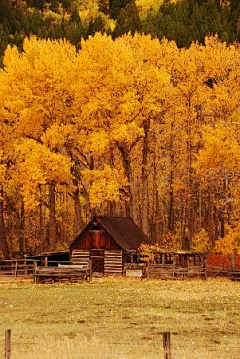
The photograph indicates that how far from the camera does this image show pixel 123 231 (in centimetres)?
5200

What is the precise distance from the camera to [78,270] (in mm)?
46875

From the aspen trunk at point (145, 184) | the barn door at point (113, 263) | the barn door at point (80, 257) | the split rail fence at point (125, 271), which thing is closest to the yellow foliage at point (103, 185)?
the aspen trunk at point (145, 184)

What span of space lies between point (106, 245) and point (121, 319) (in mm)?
23346


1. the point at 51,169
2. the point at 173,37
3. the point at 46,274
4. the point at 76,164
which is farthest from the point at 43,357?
the point at 173,37

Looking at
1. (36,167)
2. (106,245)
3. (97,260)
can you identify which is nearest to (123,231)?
(106,245)

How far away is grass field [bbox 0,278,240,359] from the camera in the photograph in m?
21.0

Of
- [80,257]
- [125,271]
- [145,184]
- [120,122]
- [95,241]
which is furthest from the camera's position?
[145,184]

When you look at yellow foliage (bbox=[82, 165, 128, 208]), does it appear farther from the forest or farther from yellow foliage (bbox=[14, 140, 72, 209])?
yellow foliage (bbox=[14, 140, 72, 209])

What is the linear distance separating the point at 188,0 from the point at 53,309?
8446cm

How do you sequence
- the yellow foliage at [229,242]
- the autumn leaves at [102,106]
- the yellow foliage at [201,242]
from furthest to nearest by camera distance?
the yellow foliage at [201,242] < the autumn leaves at [102,106] < the yellow foliage at [229,242]

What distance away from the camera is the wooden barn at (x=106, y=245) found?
51344mm

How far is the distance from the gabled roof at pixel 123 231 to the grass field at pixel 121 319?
242 inches

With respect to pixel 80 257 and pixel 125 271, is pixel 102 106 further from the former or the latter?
pixel 125 271

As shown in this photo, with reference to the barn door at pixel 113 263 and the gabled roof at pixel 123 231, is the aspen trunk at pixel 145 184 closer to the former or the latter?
the gabled roof at pixel 123 231
